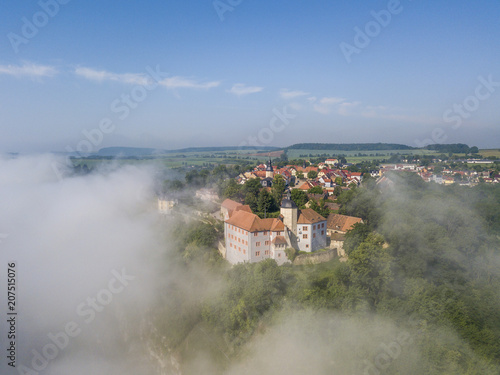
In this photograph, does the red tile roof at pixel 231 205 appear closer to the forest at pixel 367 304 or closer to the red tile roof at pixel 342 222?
A: the forest at pixel 367 304

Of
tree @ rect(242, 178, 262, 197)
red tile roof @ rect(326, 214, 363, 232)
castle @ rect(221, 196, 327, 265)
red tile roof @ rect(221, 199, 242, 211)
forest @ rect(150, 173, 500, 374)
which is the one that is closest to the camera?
forest @ rect(150, 173, 500, 374)

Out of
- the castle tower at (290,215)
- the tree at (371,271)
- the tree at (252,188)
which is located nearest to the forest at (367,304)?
the tree at (371,271)

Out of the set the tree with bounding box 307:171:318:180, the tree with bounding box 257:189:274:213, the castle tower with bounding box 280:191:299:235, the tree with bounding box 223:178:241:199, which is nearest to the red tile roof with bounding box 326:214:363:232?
the castle tower with bounding box 280:191:299:235

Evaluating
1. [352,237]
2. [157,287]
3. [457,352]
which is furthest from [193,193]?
[457,352]

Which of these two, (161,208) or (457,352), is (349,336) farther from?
(161,208)

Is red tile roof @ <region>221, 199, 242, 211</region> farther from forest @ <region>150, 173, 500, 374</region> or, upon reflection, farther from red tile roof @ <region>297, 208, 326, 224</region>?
red tile roof @ <region>297, 208, 326, 224</region>
